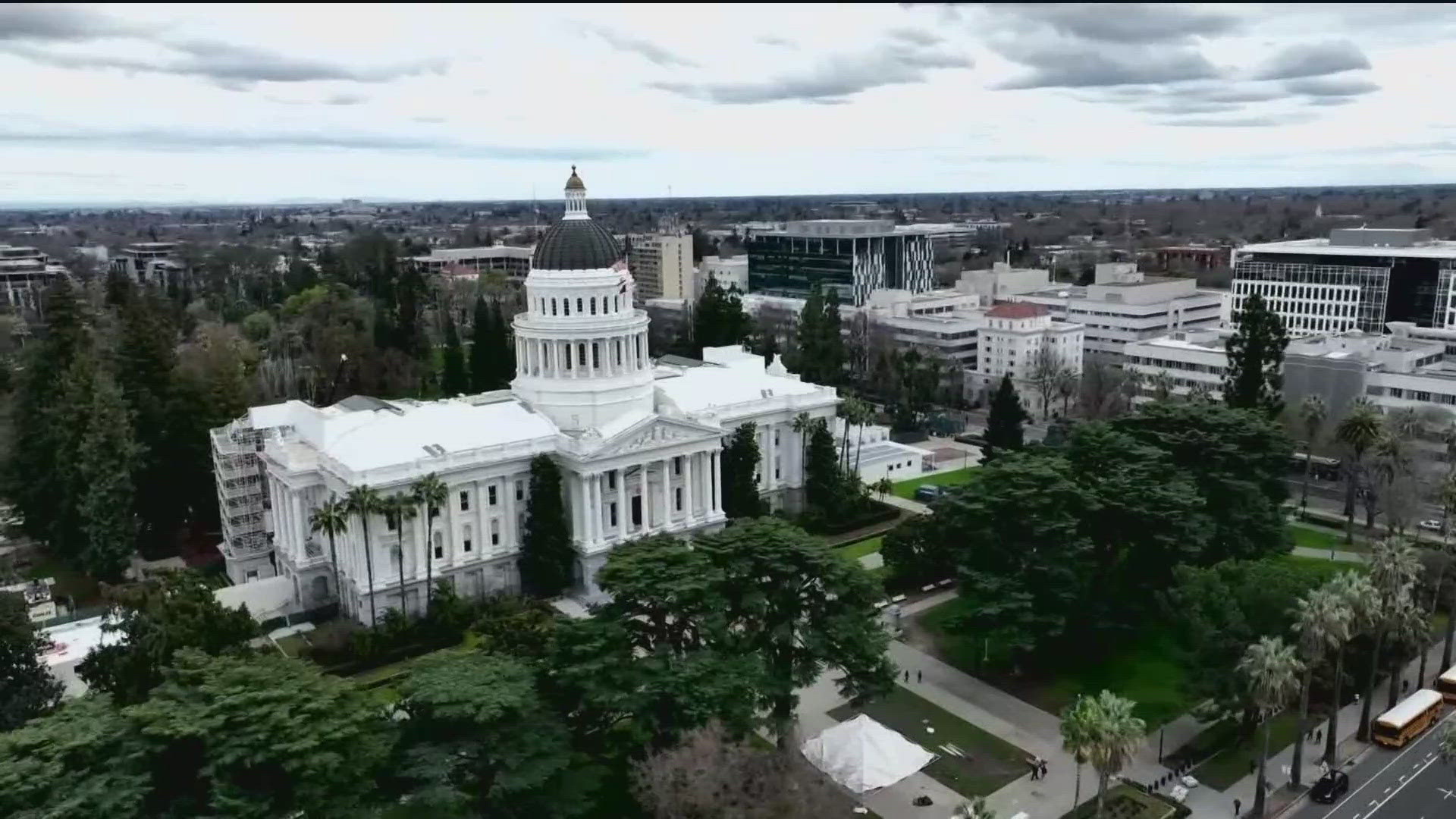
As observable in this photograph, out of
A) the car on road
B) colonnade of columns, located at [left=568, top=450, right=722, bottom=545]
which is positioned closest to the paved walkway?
the car on road

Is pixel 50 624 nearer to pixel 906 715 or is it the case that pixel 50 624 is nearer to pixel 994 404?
pixel 906 715

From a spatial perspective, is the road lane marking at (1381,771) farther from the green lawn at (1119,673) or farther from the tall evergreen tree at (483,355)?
the tall evergreen tree at (483,355)

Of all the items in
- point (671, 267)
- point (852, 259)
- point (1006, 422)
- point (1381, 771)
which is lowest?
point (1381, 771)


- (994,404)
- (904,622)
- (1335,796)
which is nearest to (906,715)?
(904,622)

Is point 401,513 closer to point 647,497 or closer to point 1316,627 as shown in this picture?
point 647,497

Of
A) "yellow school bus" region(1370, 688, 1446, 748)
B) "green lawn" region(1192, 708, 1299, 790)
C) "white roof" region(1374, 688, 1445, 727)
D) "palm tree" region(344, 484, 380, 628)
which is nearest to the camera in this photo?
"green lawn" region(1192, 708, 1299, 790)

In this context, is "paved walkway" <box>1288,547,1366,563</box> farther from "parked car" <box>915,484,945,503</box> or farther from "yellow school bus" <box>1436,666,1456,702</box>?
"parked car" <box>915,484,945,503</box>

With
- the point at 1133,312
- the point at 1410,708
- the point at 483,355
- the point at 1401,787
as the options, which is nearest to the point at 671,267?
the point at 483,355
